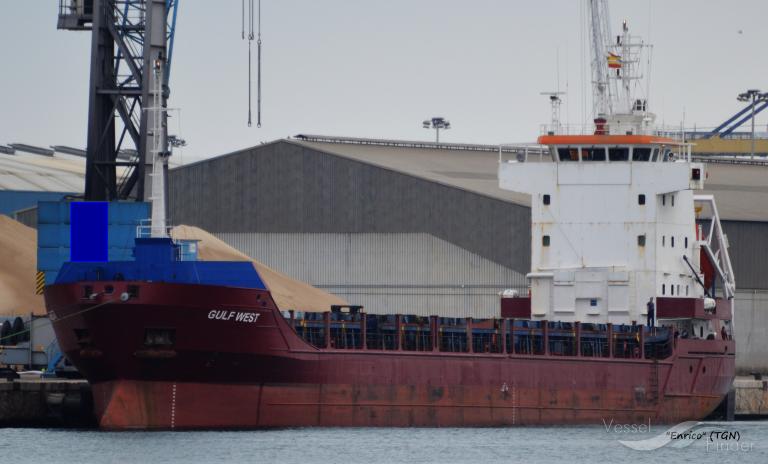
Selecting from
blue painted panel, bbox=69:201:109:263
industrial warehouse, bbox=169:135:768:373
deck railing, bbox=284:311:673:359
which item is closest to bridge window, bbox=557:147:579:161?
deck railing, bbox=284:311:673:359

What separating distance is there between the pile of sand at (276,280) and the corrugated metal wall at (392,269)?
976 millimetres

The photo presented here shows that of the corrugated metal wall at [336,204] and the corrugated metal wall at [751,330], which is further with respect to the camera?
the corrugated metal wall at [751,330]

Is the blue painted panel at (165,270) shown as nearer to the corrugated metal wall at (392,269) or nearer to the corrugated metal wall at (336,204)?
the corrugated metal wall at (336,204)

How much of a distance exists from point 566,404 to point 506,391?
2.12 metres

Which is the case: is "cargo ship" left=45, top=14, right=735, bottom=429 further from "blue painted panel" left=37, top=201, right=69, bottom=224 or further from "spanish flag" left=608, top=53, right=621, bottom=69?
"blue painted panel" left=37, top=201, right=69, bottom=224

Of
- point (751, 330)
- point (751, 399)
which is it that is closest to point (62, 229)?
point (751, 399)

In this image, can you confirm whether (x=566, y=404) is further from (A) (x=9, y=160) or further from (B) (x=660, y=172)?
(A) (x=9, y=160)

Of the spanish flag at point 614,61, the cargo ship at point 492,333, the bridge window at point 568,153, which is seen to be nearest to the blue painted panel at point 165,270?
the cargo ship at point 492,333

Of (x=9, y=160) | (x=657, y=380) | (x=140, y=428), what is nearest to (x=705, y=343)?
(x=657, y=380)

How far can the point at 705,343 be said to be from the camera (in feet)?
181

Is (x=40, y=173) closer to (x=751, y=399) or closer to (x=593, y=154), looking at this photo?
(x=751, y=399)

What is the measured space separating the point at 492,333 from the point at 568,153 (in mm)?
7407

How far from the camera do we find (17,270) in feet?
219

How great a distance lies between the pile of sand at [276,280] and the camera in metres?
66.1
